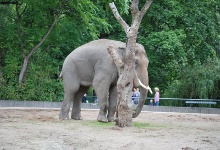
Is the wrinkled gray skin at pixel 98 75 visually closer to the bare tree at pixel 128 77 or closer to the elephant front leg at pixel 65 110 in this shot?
the elephant front leg at pixel 65 110

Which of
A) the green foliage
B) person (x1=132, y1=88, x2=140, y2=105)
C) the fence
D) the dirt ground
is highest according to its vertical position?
the green foliage

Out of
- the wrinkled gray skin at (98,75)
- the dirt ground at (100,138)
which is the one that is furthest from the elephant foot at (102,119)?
the dirt ground at (100,138)

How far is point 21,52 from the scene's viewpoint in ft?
105

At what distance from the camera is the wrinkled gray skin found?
60.1 feet

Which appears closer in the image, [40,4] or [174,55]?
[40,4]

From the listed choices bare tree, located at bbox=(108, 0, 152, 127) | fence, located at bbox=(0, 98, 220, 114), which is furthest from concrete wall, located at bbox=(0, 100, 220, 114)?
bare tree, located at bbox=(108, 0, 152, 127)

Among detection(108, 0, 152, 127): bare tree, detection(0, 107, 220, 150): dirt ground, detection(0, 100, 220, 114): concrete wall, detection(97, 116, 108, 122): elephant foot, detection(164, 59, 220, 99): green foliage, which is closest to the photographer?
detection(0, 107, 220, 150): dirt ground

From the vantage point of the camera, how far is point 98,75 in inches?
738

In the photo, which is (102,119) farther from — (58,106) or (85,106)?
(85,106)

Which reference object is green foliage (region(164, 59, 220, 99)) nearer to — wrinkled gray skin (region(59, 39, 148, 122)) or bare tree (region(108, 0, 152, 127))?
wrinkled gray skin (region(59, 39, 148, 122))

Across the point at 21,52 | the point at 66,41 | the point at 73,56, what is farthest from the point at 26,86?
the point at 73,56

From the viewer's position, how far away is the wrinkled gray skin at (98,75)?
60.1 ft

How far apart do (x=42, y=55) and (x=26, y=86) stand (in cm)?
376

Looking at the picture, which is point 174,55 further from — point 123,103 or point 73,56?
point 123,103
